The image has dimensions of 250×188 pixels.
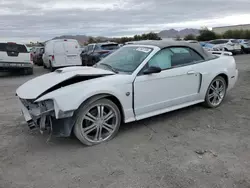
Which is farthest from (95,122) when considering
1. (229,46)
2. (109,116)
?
(229,46)

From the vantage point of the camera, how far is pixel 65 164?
3285 millimetres

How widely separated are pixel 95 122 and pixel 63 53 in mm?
11237

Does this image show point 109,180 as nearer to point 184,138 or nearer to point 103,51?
point 184,138

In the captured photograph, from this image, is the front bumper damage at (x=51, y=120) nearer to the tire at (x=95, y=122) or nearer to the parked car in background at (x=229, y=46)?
the tire at (x=95, y=122)

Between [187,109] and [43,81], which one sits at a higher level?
[43,81]

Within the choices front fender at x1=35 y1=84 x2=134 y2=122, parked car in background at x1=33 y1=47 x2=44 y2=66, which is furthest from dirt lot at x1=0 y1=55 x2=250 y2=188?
parked car in background at x1=33 y1=47 x2=44 y2=66

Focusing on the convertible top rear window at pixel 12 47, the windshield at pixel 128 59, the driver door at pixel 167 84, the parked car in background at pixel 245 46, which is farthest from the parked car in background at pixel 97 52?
the parked car in background at pixel 245 46

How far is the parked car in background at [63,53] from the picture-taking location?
46.1 ft

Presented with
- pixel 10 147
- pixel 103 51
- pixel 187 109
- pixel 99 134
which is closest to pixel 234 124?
pixel 187 109

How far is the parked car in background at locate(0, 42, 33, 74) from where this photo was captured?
38.8ft

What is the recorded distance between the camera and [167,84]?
175 inches

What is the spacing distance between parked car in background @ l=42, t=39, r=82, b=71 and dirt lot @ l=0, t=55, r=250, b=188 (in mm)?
9624

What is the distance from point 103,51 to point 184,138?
11.3 meters

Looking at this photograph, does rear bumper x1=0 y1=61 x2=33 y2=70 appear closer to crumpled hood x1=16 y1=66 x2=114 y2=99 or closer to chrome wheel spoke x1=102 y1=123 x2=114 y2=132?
crumpled hood x1=16 y1=66 x2=114 y2=99
